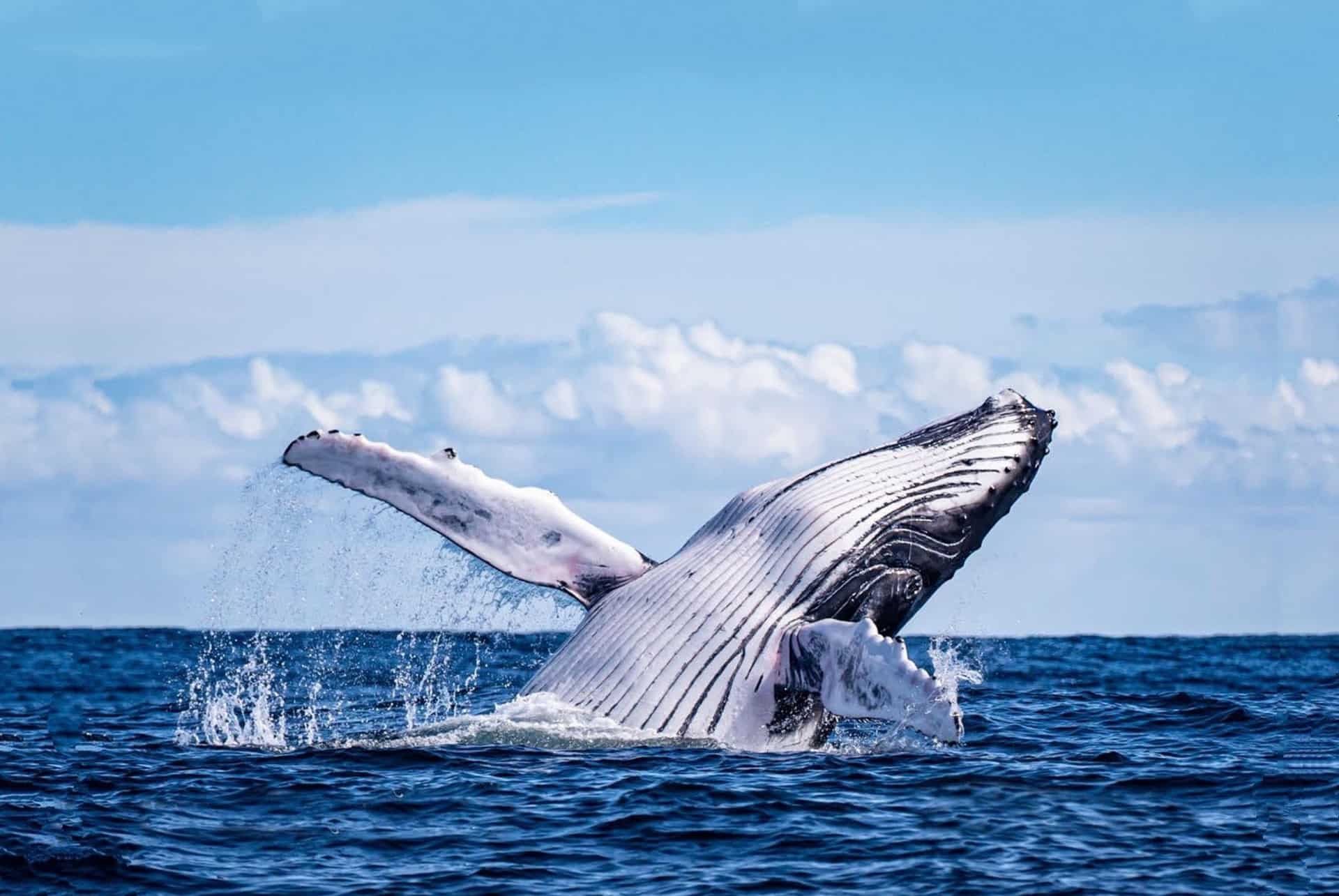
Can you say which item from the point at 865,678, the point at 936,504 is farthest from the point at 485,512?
the point at 936,504

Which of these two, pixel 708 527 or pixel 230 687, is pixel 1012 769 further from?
pixel 230 687

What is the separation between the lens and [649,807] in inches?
434

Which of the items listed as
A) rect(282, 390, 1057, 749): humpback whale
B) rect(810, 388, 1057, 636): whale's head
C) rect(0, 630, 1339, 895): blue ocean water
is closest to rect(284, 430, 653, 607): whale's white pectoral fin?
rect(282, 390, 1057, 749): humpback whale

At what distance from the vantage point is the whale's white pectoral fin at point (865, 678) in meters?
11.1

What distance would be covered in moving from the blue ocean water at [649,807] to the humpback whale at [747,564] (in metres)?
0.38

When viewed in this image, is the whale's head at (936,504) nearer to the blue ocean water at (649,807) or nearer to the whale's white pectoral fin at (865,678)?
the whale's white pectoral fin at (865,678)

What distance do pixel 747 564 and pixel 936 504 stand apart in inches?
67.5

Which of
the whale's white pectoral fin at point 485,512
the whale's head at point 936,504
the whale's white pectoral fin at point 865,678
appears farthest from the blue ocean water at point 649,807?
the whale's head at point 936,504

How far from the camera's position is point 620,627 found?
12914 millimetres

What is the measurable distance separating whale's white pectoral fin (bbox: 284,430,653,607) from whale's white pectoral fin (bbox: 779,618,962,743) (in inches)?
71.7

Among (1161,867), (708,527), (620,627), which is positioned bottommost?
(1161,867)

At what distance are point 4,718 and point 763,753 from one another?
10.00 m

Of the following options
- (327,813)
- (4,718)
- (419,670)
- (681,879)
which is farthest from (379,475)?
(419,670)

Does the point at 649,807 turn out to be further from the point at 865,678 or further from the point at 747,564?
the point at 747,564
